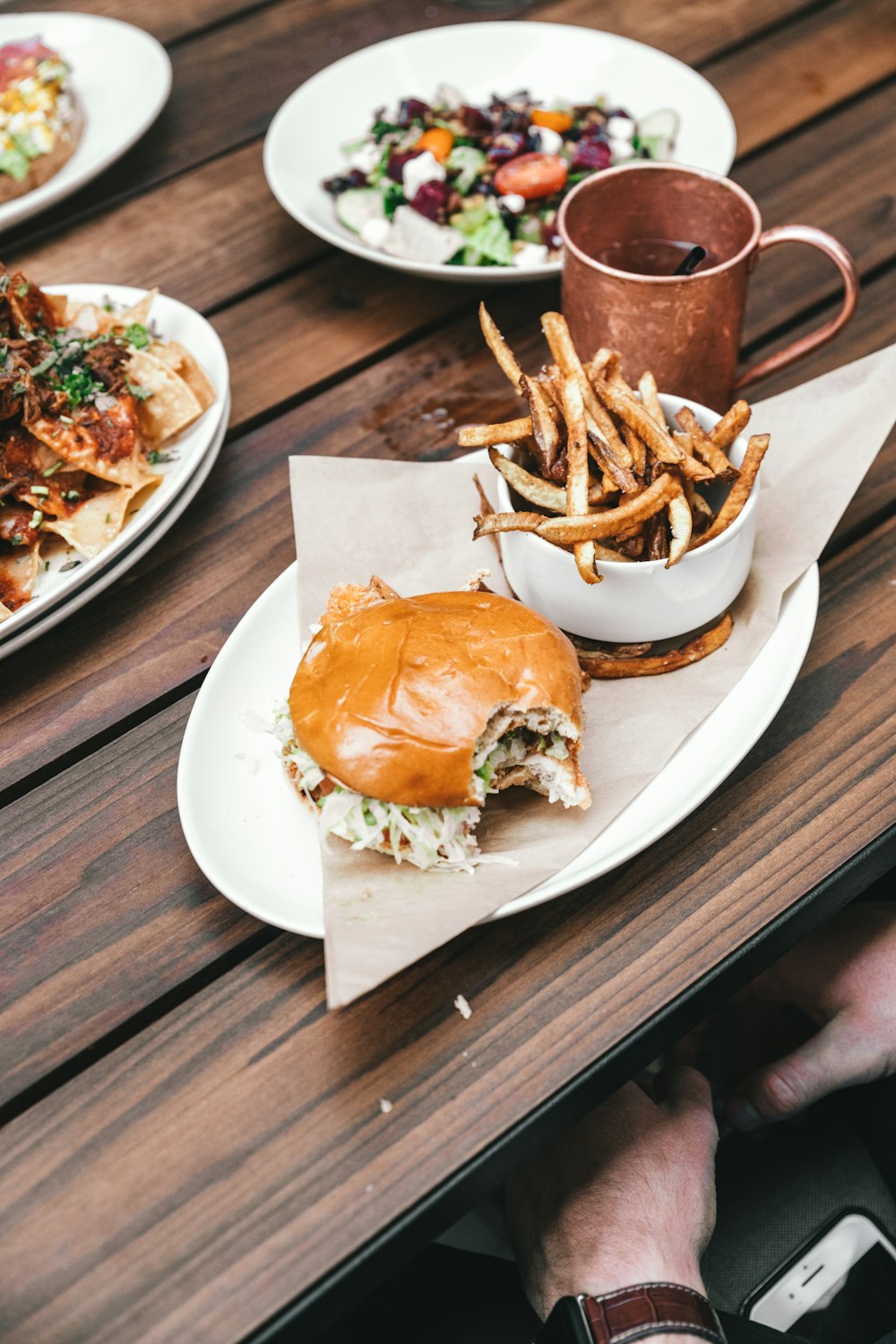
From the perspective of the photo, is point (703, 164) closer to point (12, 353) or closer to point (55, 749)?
point (12, 353)

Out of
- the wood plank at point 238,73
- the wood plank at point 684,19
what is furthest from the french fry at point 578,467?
the wood plank at point 684,19

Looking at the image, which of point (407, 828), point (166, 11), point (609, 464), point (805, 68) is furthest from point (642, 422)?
point (166, 11)

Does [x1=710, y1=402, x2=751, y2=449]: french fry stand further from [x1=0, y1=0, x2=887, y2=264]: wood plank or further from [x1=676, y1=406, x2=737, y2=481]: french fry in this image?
[x1=0, y1=0, x2=887, y2=264]: wood plank

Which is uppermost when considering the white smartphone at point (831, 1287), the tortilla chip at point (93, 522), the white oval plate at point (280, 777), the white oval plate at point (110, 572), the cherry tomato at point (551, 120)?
the cherry tomato at point (551, 120)

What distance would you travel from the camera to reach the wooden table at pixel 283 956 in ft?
3.44

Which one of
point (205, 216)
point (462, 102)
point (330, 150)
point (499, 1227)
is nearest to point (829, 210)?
point (462, 102)

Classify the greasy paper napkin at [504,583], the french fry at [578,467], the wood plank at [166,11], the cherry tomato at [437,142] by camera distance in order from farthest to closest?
1. the wood plank at [166,11]
2. the cherry tomato at [437,142]
3. the french fry at [578,467]
4. the greasy paper napkin at [504,583]

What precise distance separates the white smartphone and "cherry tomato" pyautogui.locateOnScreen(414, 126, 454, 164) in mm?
1956

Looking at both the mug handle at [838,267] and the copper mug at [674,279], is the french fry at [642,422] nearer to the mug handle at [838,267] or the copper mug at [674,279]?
the copper mug at [674,279]

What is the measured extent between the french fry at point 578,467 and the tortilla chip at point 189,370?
625 mm

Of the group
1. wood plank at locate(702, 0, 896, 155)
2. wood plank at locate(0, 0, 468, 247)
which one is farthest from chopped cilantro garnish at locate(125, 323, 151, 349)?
wood plank at locate(702, 0, 896, 155)

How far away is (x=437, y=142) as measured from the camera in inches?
84.0

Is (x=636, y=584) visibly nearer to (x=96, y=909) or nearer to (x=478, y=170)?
(x=96, y=909)

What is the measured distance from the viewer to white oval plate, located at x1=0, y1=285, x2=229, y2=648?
1499 millimetres
